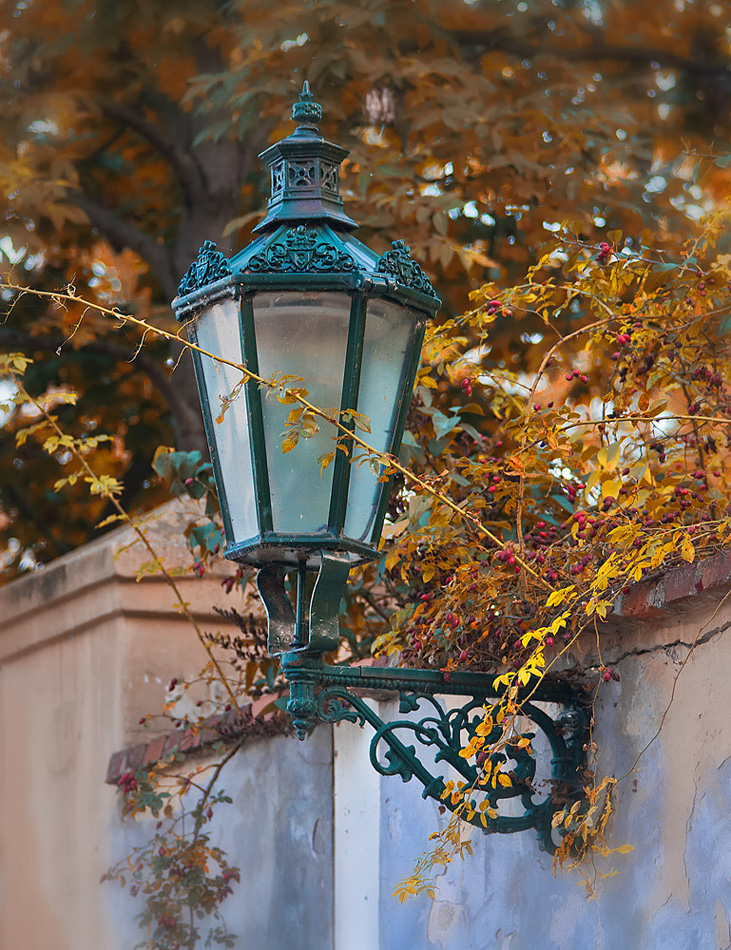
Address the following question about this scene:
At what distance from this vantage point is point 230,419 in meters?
2.46

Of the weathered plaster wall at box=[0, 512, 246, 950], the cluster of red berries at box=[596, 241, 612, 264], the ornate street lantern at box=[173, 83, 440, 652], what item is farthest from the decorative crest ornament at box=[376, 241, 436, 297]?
the weathered plaster wall at box=[0, 512, 246, 950]

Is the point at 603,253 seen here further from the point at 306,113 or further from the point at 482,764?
the point at 482,764

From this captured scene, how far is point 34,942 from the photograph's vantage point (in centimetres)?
545

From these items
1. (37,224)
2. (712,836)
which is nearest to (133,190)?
(37,224)

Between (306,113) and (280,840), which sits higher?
(306,113)

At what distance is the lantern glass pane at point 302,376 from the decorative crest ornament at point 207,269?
0.33 feet

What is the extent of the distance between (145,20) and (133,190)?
165cm

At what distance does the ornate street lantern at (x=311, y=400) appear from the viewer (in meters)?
2.34

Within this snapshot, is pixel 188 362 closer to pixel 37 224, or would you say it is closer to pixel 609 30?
pixel 37 224

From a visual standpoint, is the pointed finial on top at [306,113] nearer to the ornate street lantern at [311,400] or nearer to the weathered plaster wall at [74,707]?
the ornate street lantern at [311,400]

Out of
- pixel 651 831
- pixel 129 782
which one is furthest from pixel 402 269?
pixel 129 782

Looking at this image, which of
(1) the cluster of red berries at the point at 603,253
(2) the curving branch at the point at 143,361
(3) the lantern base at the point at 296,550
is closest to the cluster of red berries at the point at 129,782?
(3) the lantern base at the point at 296,550

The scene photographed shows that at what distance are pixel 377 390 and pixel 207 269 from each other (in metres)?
0.39

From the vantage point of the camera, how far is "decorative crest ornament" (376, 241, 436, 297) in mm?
2393
